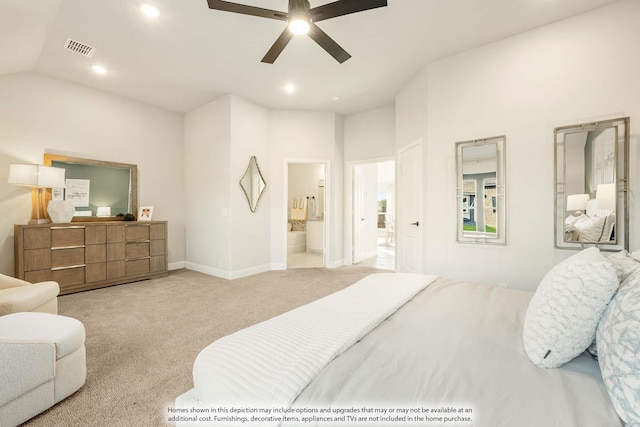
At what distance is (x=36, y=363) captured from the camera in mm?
1371

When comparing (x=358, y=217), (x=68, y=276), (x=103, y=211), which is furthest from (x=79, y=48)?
(x=358, y=217)

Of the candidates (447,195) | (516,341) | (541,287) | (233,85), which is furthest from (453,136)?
(233,85)

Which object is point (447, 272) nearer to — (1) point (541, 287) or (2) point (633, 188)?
(2) point (633, 188)

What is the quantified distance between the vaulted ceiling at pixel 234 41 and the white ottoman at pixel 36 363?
2.72 metres

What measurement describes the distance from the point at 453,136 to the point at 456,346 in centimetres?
293

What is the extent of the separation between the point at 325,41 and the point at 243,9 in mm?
688

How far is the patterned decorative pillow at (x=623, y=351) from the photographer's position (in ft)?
2.08

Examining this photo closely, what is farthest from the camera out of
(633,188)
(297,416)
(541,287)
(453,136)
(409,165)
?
(409,165)

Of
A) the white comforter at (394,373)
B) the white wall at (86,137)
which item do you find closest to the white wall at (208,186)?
the white wall at (86,137)

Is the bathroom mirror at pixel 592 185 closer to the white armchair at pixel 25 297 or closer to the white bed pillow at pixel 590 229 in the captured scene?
the white bed pillow at pixel 590 229

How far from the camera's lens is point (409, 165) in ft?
13.3

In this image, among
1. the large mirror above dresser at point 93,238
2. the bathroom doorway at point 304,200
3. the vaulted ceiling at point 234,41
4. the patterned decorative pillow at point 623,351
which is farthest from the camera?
the bathroom doorway at point 304,200

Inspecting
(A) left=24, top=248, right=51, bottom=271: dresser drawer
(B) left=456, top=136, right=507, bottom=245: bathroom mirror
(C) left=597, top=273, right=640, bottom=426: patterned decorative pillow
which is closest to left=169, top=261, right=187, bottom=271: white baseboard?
(A) left=24, top=248, right=51, bottom=271: dresser drawer

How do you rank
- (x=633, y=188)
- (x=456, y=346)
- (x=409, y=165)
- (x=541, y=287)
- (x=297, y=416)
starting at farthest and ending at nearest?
(x=409, y=165) < (x=633, y=188) < (x=541, y=287) < (x=456, y=346) < (x=297, y=416)
